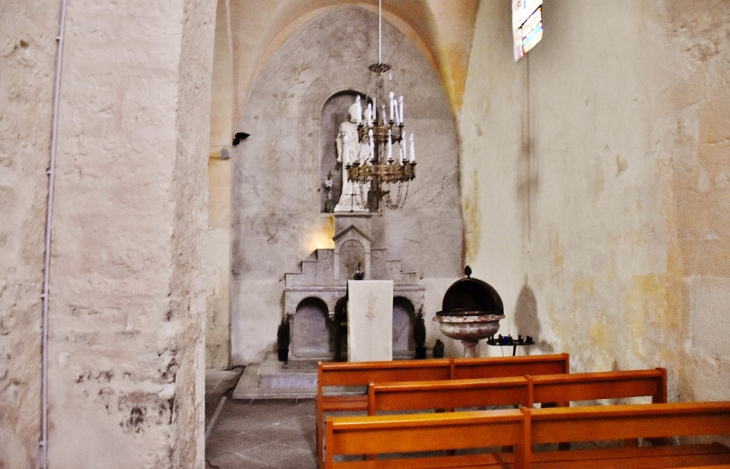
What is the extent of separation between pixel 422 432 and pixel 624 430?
3.18 ft

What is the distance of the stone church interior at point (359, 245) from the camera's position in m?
2.17

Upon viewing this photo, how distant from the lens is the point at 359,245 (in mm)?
8156

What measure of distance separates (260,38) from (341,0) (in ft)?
A: 5.79

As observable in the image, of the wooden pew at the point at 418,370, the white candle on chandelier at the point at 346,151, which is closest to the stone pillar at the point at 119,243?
the wooden pew at the point at 418,370

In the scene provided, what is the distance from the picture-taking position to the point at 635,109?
395 centimetres

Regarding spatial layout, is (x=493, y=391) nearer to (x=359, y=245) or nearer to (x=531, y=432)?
(x=531, y=432)

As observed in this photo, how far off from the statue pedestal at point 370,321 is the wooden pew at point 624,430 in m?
4.01

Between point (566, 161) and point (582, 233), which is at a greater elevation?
point (566, 161)

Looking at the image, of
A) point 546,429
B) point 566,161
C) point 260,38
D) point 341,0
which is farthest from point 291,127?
point 546,429

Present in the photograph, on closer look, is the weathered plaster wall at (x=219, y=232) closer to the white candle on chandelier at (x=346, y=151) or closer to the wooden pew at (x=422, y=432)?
the white candle on chandelier at (x=346, y=151)

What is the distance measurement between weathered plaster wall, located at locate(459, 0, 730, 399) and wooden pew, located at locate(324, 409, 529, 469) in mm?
1609

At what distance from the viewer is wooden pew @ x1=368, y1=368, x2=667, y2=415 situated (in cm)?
294

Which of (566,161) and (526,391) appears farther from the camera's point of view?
(566,161)

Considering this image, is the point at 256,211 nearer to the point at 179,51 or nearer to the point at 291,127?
the point at 291,127
